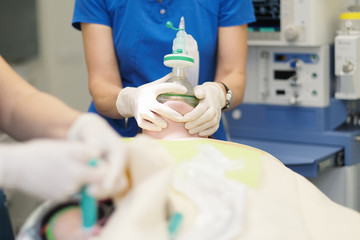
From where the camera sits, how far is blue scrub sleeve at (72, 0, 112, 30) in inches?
79.5

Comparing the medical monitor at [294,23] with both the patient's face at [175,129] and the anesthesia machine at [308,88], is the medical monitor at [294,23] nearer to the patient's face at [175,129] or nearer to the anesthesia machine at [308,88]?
the anesthesia machine at [308,88]

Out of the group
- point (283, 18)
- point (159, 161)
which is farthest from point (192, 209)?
point (283, 18)

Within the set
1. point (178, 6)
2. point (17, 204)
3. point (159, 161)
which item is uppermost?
point (178, 6)

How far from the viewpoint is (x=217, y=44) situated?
2.16m

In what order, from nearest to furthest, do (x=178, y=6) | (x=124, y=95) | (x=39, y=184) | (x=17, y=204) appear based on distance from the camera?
(x=39, y=184) < (x=124, y=95) < (x=178, y=6) < (x=17, y=204)

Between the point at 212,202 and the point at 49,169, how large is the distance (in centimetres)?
34

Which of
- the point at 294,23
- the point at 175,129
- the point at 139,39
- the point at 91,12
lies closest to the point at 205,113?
the point at 175,129

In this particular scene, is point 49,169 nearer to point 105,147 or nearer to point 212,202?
point 105,147

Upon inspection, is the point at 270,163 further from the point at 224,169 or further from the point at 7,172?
the point at 7,172

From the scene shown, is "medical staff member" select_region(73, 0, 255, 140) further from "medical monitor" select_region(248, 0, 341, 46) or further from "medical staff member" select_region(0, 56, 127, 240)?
"medical staff member" select_region(0, 56, 127, 240)

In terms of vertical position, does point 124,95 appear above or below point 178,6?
below

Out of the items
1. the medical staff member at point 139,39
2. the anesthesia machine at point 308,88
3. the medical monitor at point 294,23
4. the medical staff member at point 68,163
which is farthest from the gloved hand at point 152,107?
the medical monitor at point 294,23

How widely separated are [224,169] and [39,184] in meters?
0.46

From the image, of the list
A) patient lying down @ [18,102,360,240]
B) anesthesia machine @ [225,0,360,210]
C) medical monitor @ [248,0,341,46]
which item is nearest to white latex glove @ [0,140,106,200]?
patient lying down @ [18,102,360,240]
